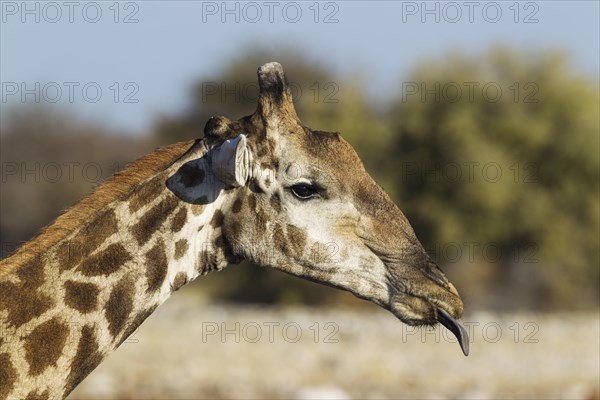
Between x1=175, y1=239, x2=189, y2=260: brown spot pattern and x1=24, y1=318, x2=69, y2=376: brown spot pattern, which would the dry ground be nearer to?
x1=175, y1=239, x2=189, y2=260: brown spot pattern

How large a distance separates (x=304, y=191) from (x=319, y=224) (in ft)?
0.70

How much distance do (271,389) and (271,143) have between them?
9.49 m

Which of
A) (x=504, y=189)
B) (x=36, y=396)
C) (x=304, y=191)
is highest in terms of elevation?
(x=304, y=191)

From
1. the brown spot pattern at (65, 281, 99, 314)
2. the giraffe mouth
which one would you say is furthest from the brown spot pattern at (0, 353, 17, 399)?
the giraffe mouth

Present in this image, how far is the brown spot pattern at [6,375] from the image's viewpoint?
6043 mm

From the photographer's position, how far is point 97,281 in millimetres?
6363

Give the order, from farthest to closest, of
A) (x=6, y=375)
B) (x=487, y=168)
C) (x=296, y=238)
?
(x=487, y=168)
(x=296, y=238)
(x=6, y=375)

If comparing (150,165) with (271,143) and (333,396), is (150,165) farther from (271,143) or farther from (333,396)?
(333,396)

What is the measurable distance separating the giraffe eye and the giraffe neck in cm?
45

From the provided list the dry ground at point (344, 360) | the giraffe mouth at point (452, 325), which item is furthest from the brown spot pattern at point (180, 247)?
the dry ground at point (344, 360)

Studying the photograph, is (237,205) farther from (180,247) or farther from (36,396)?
(36,396)

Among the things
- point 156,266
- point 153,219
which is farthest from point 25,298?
point 153,219

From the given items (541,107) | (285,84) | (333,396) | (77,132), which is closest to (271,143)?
(285,84)

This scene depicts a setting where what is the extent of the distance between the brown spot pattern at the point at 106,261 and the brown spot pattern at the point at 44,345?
0.34m
